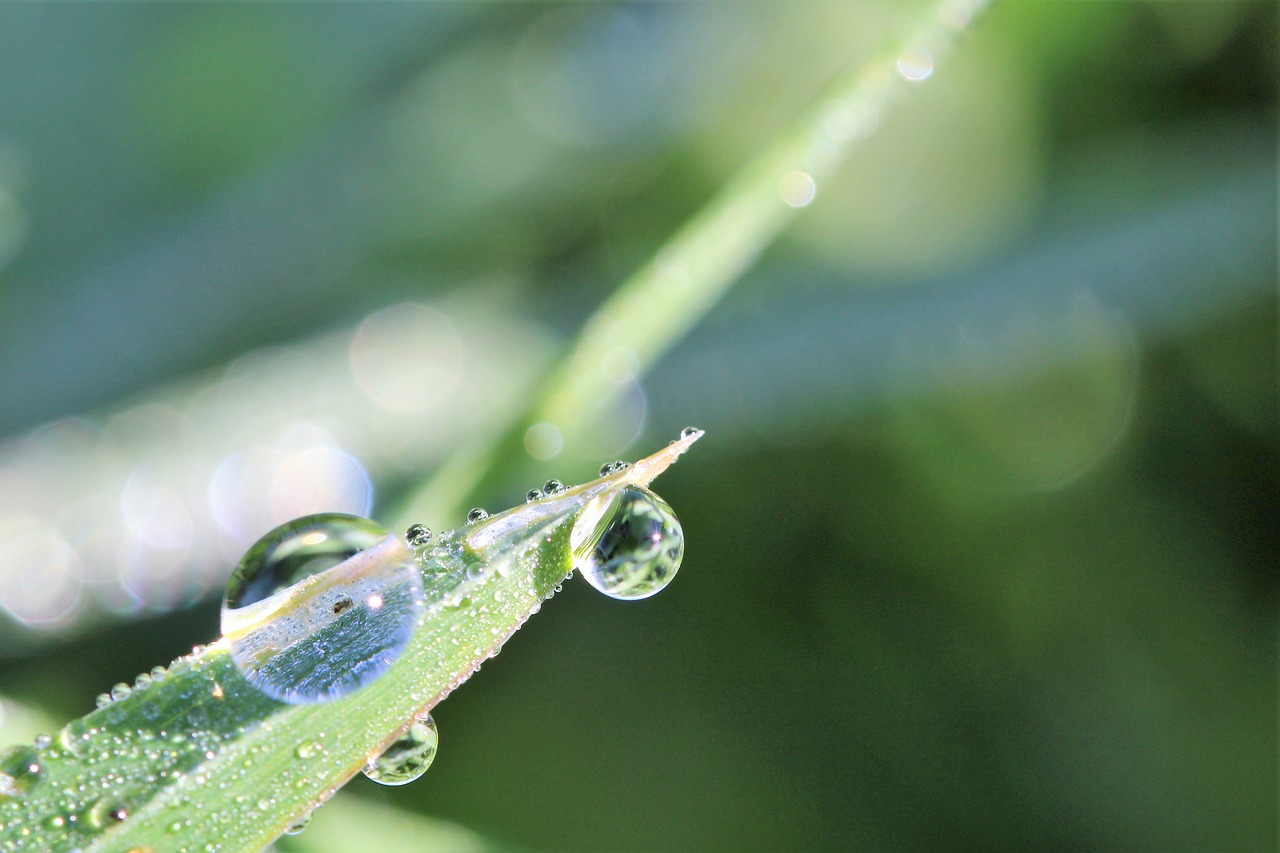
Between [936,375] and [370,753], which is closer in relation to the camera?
[370,753]

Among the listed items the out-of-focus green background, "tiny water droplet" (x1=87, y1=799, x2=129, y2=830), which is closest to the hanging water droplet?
"tiny water droplet" (x1=87, y1=799, x2=129, y2=830)

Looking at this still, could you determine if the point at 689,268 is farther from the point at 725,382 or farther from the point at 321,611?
the point at 321,611

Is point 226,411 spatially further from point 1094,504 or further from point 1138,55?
point 1138,55

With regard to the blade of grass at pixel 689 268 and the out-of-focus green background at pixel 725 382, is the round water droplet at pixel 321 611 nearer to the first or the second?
the blade of grass at pixel 689 268

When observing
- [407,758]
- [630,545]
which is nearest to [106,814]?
[407,758]

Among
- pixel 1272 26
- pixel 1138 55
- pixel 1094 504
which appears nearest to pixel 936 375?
pixel 1094 504

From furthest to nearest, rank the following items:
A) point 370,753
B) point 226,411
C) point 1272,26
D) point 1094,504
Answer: point 1272,26
point 1094,504
point 226,411
point 370,753
